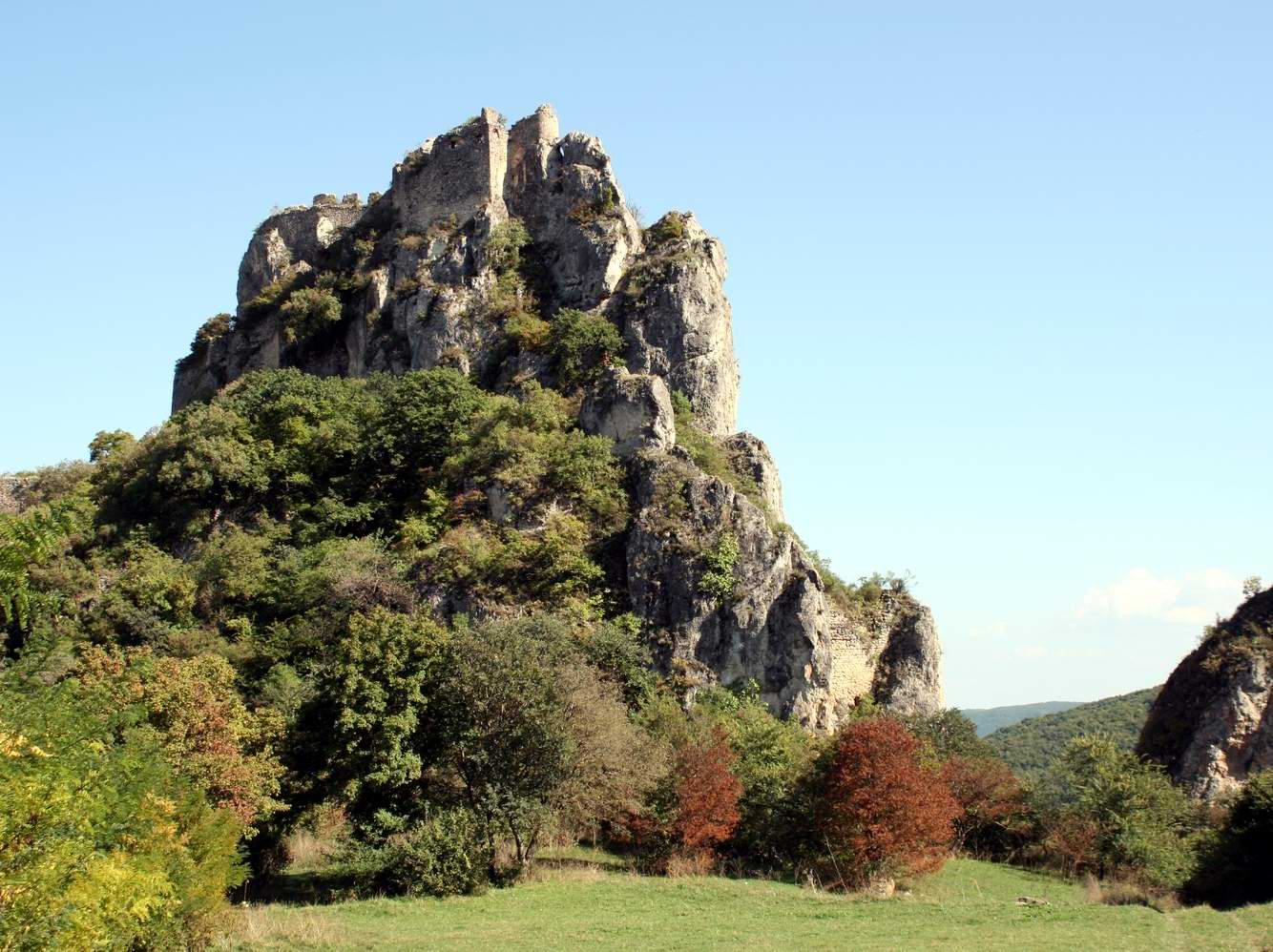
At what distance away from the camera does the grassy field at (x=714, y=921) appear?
72.9 ft

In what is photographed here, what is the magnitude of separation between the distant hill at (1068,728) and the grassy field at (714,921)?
55.2 m

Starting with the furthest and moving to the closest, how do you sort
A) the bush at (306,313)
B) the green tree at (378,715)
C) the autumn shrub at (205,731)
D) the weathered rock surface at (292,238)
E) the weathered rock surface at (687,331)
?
1. the weathered rock surface at (292,238)
2. the bush at (306,313)
3. the weathered rock surface at (687,331)
4. the green tree at (378,715)
5. the autumn shrub at (205,731)

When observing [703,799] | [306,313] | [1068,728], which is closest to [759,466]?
[703,799]

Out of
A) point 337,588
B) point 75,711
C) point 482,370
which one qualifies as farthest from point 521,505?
point 75,711

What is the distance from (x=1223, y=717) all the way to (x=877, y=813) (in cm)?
1735

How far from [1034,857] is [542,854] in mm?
16836

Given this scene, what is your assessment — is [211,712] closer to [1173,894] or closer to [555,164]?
[1173,894]

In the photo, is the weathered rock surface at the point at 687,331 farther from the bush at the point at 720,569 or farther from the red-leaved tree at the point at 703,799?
the red-leaved tree at the point at 703,799

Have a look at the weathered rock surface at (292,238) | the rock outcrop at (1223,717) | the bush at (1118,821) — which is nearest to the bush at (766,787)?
the bush at (1118,821)

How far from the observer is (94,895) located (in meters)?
16.1

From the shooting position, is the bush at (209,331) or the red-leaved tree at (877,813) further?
the bush at (209,331)

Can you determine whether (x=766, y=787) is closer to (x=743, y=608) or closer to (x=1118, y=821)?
(x=743, y=608)

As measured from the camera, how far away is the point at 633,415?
44000mm

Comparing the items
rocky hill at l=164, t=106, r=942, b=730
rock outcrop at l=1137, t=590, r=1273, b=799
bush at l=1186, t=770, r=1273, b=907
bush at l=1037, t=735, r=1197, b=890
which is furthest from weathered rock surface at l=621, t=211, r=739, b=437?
bush at l=1186, t=770, r=1273, b=907
